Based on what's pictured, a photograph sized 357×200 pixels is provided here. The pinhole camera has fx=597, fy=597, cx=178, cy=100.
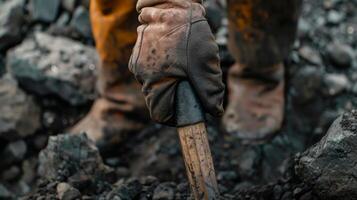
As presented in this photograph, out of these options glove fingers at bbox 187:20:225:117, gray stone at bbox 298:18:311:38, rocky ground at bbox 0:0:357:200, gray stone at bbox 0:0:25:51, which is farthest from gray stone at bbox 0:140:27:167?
gray stone at bbox 298:18:311:38

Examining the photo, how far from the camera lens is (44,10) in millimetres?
3059

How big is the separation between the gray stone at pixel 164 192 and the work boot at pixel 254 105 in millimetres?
824

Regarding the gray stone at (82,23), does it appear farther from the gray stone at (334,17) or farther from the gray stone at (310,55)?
the gray stone at (334,17)

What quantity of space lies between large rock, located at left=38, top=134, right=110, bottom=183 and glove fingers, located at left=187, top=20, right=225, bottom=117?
2.02 ft

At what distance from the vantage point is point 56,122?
273 centimetres

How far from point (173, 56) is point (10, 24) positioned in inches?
69.6

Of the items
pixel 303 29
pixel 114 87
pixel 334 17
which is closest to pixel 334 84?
pixel 303 29

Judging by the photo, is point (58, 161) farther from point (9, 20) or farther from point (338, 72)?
point (338, 72)

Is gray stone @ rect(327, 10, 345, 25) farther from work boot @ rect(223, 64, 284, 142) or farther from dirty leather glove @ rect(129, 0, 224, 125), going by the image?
dirty leather glove @ rect(129, 0, 224, 125)

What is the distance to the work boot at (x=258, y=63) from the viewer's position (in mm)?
2463

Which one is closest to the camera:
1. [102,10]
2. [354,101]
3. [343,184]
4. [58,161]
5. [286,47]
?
[343,184]

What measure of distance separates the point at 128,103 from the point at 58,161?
728 mm

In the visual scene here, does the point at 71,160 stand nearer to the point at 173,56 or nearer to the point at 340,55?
the point at 173,56

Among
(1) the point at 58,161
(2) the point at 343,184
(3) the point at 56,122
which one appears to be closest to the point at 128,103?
(3) the point at 56,122
